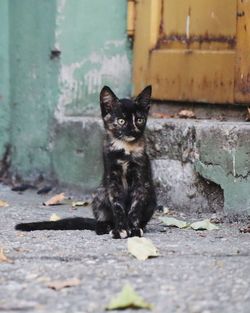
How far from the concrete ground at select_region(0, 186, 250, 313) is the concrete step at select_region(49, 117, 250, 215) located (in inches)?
12.6

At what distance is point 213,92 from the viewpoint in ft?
19.1

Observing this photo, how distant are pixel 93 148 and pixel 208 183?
4.15 feet

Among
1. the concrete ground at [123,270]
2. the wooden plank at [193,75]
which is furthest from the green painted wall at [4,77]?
the concrete ground at [123,270]

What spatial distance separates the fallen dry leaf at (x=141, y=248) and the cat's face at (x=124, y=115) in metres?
0.82

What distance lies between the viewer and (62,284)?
3.36 meters

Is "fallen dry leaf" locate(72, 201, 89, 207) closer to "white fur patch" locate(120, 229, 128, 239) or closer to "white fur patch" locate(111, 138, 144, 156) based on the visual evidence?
"white fur patch" locate(111, 138, 144, 156)

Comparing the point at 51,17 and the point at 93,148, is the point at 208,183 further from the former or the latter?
the point at 51,17

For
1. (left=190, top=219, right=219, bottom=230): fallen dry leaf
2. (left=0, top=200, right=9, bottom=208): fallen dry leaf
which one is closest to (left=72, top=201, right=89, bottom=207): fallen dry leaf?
(left=0, top=200, right=9, bottom=208): fallen dry leaf

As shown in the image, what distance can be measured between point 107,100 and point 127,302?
2.06m

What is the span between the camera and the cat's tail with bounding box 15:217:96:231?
16.0 ft

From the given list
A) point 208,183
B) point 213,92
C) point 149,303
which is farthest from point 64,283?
Answer: point 213,92

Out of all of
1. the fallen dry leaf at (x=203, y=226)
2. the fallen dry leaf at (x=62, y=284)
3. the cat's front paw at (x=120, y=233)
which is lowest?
the fallen dry leaf at (x=203, y=226)

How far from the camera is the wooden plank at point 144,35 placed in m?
6.25

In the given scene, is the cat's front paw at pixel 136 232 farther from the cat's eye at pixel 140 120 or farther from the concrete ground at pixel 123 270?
the cat's eye at pixel 140 120
